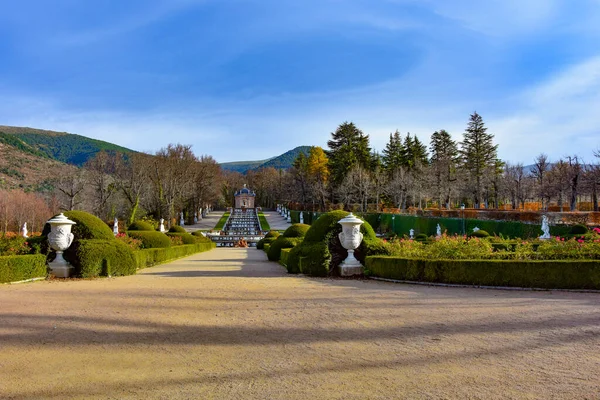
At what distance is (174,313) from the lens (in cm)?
648

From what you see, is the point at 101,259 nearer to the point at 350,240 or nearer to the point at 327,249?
the point at 327,249

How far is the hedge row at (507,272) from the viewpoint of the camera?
8812mm

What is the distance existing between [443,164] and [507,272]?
5085cm

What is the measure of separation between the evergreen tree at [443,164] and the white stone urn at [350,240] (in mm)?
46850

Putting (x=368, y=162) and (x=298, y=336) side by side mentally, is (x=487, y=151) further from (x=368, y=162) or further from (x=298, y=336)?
(x=298, y=336)

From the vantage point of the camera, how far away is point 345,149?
6406 centimetres

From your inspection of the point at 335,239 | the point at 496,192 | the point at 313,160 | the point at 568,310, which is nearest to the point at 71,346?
the point at 568,310

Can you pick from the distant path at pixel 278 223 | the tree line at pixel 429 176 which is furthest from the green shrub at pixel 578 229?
the distant path at pixel 278 223

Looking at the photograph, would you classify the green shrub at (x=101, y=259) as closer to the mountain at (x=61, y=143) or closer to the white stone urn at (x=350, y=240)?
the white stone urn at (x=350, y=240)

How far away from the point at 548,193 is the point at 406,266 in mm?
45864

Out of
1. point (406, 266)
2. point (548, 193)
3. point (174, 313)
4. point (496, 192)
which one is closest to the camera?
point (174, 313)

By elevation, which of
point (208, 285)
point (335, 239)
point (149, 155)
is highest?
point (149, 155)

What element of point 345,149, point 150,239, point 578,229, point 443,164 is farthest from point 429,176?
point 150,239

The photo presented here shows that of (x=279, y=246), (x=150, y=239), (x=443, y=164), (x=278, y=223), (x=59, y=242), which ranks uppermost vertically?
(x=443, y=164)
